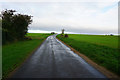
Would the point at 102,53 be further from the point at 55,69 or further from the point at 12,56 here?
the point at 12,56

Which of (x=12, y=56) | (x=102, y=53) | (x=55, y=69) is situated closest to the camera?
(x=55, y=69)

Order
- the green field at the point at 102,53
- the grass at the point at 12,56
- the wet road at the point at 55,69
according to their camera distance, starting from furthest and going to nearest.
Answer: the green field at the point at 102,53 < the grass at the point at 12,56 < the wet road at the point at 55,69

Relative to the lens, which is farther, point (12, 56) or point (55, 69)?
point (12, 56)

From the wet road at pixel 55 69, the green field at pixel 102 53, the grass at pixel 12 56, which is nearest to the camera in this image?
the wet road at pixel 55 69

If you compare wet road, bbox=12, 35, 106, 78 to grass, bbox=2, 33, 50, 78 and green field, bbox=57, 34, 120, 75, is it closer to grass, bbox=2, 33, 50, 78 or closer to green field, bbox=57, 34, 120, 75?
grass, bbox=2, 33, 50, 78

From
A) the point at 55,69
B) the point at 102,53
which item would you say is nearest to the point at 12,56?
the point at 55,69

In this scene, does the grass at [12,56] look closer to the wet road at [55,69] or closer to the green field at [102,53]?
the wet road at [55,69]

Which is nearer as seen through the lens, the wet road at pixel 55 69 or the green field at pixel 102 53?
the wet road at pixel 55 69

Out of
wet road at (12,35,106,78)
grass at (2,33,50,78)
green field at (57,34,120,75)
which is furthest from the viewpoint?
green field at (57,34,120,75)

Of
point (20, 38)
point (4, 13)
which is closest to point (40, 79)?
point (4, 13)

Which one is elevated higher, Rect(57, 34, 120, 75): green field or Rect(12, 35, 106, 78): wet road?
Rect(57, 34, 120, 75): green field

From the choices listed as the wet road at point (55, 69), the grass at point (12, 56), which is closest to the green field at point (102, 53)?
the wet road at point (55, 69)

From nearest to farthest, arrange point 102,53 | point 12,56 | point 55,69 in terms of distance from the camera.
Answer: point 55,69, point 12,56, point 102,53

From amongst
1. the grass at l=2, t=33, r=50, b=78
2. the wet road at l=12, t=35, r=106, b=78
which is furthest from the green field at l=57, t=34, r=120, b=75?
the grass at l=2, t=33, r=50, b=78
